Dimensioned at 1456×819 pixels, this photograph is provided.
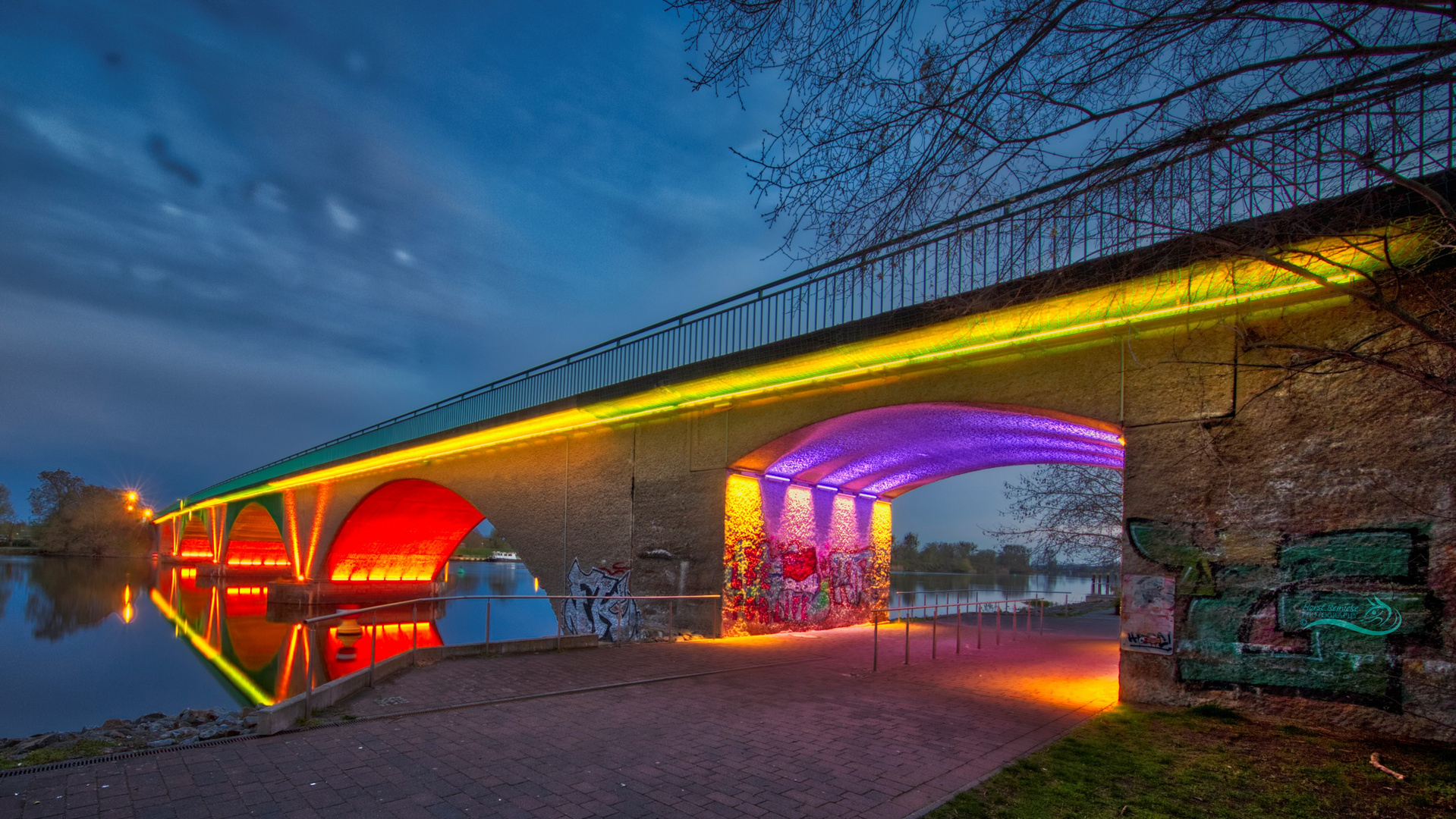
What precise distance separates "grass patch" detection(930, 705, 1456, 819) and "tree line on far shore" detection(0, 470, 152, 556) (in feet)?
309

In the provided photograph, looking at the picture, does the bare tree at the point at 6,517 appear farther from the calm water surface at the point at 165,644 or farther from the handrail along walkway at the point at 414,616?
the handrail along walkway at the point at 414,616

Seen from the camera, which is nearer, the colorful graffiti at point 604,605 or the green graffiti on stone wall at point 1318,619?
the green graffiti on stone wall at point 1318,619

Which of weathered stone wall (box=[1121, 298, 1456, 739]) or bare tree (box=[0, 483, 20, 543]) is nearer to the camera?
weathered stone wall (box=[1121, 298, 1456, 739])

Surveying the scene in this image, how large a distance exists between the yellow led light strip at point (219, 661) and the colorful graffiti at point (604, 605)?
537 centimetres

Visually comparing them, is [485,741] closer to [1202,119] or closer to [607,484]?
[1202,119]

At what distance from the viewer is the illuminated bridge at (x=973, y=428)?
595 centimetres

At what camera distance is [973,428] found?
438 inches

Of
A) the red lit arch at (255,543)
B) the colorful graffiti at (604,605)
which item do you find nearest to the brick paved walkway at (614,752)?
the colorful graffiti at (604,605)

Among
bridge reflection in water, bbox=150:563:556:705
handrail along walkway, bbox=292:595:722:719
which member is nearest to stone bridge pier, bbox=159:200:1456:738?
handrail along walkway, bbox=292:595:722:719

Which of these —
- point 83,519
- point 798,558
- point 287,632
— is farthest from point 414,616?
point 83,519

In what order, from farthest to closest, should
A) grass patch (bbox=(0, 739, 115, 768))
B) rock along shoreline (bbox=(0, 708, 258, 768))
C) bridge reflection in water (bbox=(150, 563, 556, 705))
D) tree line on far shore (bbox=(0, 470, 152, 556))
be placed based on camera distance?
tree line on far shore (bbox=(0, 470, 152, 556)) < bridge reflection in water (bbox=(150, 563, 556, 705)) < rock along shoreline (bbox=(0, 708, 258, 768)) < grass patch (bbox=(0, 739, 115, 768))

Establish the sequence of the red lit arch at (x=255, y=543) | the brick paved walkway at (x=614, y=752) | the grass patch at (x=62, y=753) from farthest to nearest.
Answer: the red lit arch at (x=255, y=543) < the grass patch at (x=62, y=753) < the brick paved walkway at (x=614, y=752)

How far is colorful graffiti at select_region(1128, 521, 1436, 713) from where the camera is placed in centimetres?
584
